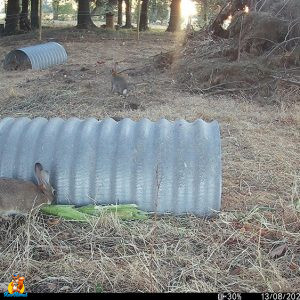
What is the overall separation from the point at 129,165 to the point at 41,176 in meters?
0.72

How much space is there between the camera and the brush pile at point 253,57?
962cm

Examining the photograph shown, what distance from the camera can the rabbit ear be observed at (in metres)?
4.08

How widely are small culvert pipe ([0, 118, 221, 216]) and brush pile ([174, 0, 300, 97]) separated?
5.15 metres

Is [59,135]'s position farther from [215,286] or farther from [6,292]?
[215,286]

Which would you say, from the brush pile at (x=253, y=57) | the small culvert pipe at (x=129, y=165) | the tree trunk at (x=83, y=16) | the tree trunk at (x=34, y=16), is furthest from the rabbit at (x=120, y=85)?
the tree trunk at (x=34, y=16)

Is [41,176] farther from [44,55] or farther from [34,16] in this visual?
[34,16]

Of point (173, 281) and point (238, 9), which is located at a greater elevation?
point (238, 9)

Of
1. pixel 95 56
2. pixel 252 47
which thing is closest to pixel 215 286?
pixel 252 47

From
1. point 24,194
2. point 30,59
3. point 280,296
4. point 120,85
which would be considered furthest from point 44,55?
point 280,296

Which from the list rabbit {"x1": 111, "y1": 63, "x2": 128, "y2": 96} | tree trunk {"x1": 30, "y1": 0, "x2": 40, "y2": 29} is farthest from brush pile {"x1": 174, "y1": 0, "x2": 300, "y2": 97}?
tree trunk {"x1": 30, "y1": 0, "x2": 40, "y2": 29}

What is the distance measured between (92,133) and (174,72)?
736 centimetres

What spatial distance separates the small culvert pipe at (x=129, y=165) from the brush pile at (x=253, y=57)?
515 centimetres

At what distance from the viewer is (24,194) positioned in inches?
158

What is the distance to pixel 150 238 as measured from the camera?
3838 millimetres
